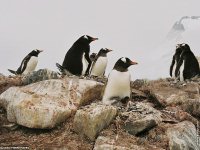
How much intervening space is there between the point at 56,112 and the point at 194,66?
19.9 ft

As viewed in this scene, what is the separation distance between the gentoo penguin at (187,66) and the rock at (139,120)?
4.70 metres

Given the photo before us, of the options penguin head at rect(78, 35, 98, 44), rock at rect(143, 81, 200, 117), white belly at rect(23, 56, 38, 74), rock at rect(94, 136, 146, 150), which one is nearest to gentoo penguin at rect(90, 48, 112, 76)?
penguin head at rect(78, 35, 98, 44)

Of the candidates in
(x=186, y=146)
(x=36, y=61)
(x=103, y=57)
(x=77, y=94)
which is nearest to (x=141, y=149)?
(x=186, y=146)

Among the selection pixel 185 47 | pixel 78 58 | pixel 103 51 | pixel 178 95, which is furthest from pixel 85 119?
pixel 103 51

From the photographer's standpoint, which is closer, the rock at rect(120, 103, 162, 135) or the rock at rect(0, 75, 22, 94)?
the rock at rect(120, 103, 162, 135)

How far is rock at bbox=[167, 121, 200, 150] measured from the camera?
10359mm

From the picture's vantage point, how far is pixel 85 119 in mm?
10453

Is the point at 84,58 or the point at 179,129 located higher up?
the point at 84,58

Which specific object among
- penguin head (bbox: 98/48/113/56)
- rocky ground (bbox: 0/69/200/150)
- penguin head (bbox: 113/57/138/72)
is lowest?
rocky ground (bbox: 0/69/200/150)

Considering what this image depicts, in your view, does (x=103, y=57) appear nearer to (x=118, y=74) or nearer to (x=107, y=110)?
(x=118, y=74)

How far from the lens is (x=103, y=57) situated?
60.0ft

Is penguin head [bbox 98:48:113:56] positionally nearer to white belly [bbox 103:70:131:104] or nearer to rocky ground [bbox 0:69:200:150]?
rocky ground [bbox 0:69:200:150]

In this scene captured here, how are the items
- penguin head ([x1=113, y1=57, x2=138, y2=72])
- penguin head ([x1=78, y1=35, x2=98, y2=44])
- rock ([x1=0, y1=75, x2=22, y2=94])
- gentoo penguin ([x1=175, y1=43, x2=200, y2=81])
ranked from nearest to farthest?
1. penguin head ([x1=113, y1=57, x2=138, y2=72])
2. rock ([x1=0, y1=75, x2=22, y2=94])
3. gentoo penguin ([x1=175, y1=43, x2=200, y2=81])
4. penguin head ([x1=78, y1=35, x2=98, y2=44])

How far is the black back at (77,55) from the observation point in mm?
15617
